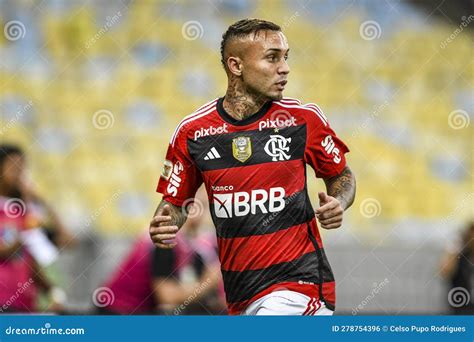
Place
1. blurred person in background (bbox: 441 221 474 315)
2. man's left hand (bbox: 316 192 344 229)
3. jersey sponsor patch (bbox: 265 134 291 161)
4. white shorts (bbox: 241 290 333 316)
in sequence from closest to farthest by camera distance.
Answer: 1. man's left hand (bbox: 316 192 344 229)
2. white shorts (bbox: 241 290 333 316)
3. jersey sponsor patch (bbox: 265 134 291 161)
4. blurred person in background (bbox: 441 221 474 315)

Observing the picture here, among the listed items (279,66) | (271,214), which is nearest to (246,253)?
(271,214)

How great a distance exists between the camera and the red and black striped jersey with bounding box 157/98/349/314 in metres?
4.63

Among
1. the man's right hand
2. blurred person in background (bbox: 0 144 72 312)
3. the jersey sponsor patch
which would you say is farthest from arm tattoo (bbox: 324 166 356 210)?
blurred person in background (bbox: 0 144 72 312)

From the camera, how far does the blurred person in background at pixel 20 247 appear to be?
7.13 meters

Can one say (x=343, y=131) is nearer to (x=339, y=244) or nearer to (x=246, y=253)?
(x=339, y=244)

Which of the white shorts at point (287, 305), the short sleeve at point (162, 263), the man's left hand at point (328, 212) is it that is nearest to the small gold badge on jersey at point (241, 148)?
the man's left hand at point (328, 212)

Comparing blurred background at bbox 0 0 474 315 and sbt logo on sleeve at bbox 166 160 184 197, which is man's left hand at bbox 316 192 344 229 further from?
blurred background at bbox 0 0 474 315

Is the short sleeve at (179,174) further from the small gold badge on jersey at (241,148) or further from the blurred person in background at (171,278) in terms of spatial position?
the blurred person in background at (171,278)

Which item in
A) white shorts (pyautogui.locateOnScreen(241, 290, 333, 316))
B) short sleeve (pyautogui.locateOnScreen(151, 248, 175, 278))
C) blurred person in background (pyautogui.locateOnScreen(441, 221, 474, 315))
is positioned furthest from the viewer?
blurred person in background (pyautogui.locateOnScreen(441, 221, 474, 315))

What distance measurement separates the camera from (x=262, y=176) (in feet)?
15.3

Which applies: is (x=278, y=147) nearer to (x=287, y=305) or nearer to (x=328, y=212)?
(x=328, y=212)

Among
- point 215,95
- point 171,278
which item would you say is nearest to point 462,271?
point 171,278

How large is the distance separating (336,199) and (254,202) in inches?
Result: 17.2

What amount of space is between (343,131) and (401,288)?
2.88m
